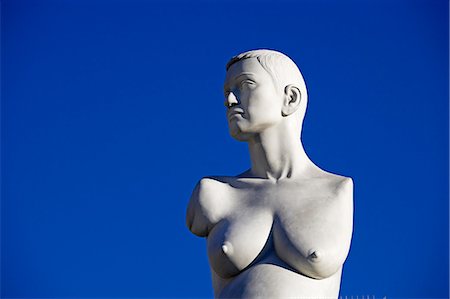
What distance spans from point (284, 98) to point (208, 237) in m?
1.51

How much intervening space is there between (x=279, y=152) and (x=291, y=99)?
0.52 metres

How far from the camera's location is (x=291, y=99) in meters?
7.68

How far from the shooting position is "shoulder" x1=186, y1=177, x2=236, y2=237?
754 centimetres

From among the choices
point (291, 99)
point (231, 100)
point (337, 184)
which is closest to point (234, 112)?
point (231, 100)

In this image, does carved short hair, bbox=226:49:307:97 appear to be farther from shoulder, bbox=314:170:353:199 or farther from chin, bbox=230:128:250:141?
shoulder, bbox=314:170:353:199

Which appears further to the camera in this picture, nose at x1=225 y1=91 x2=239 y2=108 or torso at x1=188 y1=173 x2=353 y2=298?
nose at x1=225 y1=91 x2=239 y2=108

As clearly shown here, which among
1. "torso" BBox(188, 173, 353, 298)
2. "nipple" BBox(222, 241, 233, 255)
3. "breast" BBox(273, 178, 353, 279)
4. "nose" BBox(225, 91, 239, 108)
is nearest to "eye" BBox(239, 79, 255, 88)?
"nose" BBox(225, 91, 239, 108)

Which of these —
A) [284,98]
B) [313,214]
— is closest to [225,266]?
[313,214]

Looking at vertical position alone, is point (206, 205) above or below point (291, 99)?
below

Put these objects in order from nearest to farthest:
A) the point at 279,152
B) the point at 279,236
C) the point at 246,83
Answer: the point at 279,236 → the point at 246,83 → the point at 279,152

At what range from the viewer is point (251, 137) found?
7.71m

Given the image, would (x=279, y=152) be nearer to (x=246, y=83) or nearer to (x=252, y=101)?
(x=252, y=101)

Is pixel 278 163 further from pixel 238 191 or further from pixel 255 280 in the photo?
pixel 255 280

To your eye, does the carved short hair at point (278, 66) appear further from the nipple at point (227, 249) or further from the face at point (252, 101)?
the nipple at point (227, 249)
